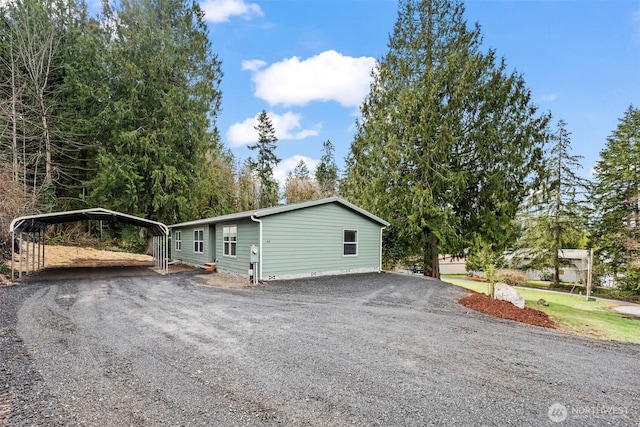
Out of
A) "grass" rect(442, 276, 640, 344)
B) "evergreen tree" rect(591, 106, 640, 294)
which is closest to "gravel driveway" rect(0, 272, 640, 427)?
"grass" rect(442, 276, 640, 344)

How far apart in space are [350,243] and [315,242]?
1.84 meters

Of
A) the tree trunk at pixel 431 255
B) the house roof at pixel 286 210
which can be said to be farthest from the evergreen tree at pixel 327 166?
the house roof at pixel 286 210

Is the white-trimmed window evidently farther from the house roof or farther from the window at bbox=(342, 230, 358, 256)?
the window at bbox=(342, 230, 358, 256)

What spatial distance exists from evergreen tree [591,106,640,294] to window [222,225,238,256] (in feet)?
67.2

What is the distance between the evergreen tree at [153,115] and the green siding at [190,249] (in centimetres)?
190

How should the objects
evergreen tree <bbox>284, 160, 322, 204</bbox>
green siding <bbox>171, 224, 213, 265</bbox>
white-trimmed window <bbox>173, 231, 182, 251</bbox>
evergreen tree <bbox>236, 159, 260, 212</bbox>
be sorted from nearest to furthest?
green siding <bbox>171, 224, 213, 265</bbox> < white-trimmed window <bbox>173, 231, 182, 251</bbox> < evergreen tree <bbox>236, 159, 260, 212</bbox> < evergreen tree <bbox>284, 160, 322, 204</bbox>

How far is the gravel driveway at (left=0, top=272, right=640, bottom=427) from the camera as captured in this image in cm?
276

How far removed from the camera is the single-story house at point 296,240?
34.3ft

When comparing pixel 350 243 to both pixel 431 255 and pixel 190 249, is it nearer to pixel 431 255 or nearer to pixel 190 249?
pixel 431 255

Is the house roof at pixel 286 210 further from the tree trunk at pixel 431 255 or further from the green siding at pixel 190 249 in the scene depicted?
the tree trunk at pixel 431 255

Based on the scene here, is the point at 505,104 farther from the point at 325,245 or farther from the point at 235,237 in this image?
the point at 235,237

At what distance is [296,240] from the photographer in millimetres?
11164

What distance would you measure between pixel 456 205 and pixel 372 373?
11.8 meters

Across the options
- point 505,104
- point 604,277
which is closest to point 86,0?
point 505,104
